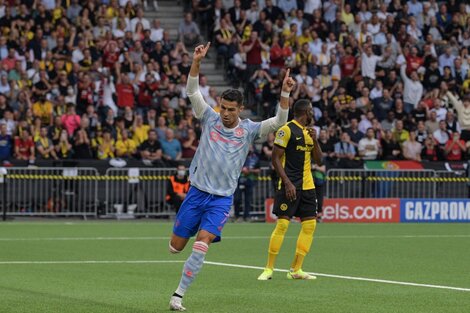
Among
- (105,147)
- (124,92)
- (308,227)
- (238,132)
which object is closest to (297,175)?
(308,227)

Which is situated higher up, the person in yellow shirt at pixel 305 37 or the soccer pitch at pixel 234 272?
the person in yellow shirt at pixel 305 37

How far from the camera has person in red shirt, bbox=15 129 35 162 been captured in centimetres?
2848

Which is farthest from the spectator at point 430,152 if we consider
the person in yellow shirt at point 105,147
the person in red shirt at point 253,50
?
the person in yellow shirt at point 105,147

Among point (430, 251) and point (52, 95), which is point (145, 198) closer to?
point (52, 95)

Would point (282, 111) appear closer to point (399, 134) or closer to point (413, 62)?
point (399, 134)

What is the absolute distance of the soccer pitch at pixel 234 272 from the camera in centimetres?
1175

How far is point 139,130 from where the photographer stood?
29844mm

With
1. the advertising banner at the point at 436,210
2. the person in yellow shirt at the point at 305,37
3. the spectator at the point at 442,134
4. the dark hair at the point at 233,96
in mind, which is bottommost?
the advertising banner at the point at 436,210

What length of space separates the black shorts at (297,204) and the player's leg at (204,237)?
3.54m

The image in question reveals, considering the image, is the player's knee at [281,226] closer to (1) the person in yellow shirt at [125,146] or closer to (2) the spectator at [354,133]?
(1) the person in yellow shirt at [125,146]

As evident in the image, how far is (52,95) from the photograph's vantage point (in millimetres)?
29922

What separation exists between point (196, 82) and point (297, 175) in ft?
13.7

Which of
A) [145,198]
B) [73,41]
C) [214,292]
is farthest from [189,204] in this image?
[73,41]

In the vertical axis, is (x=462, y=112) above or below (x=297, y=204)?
above
